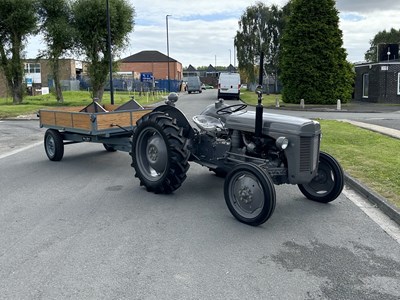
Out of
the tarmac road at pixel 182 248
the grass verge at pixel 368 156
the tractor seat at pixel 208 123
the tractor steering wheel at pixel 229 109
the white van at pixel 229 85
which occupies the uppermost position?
the white van at pixel 229 85

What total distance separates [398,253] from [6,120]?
768 inches

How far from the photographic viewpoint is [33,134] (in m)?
14.9

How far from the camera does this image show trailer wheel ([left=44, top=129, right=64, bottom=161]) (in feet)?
31.3

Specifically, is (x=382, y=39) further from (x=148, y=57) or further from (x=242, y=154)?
(x=242, y=154)

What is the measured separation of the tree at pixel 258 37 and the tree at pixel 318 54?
17.9 metres

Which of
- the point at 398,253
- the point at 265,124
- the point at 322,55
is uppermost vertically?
the point at 322,55

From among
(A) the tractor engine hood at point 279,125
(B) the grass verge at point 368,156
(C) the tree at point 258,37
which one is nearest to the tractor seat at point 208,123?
(A) the tractor engine hood at point 279,125

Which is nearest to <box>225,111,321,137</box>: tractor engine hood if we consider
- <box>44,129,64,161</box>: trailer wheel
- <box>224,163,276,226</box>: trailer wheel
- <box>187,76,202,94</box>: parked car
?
<box>224,163,276,226</box>: trailer wheel

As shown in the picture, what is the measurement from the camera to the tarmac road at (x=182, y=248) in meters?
3.70

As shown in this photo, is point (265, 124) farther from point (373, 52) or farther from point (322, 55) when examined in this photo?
point (373, 52)

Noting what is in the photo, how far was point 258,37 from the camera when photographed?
49.9 meters

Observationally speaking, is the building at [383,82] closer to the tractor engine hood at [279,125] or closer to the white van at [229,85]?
the white van at [229,85]

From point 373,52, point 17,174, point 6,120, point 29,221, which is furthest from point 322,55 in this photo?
point 373,52

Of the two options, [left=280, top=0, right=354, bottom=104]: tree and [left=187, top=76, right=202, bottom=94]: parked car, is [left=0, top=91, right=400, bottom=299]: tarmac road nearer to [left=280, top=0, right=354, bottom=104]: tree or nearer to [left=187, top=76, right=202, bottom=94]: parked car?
[left=280, top=0, right=354, bottom=104]: tree
